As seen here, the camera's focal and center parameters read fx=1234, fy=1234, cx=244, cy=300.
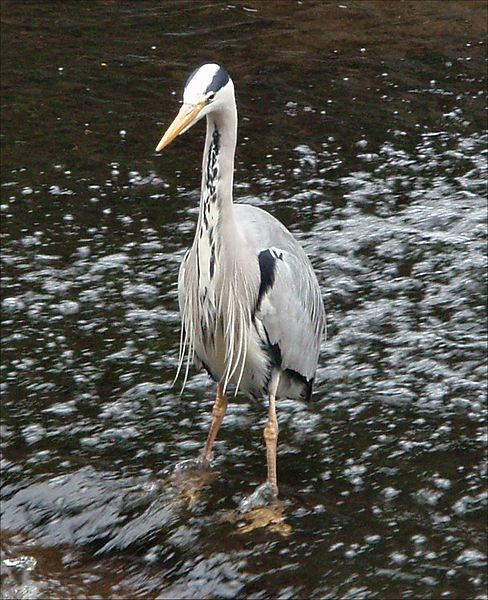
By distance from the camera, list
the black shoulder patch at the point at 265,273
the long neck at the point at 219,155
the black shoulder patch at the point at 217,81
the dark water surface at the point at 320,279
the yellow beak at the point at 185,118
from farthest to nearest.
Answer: the black shoulder patch at the point at 265,273 < the dark water surface at the point at 320,279 < the long neck at the point at 219,155 < the black shoulder patch at the point at 217,81 < the yellow beak at the point at 185,118

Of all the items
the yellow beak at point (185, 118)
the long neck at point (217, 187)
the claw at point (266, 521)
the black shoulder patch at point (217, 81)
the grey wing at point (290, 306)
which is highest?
the black shoulder patch at point (217, 81)

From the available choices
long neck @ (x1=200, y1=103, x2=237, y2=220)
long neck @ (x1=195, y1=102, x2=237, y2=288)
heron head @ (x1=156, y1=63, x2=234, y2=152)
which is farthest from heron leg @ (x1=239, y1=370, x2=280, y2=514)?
heron head @ (x1=156, y1=63, x2=234, y2=152)

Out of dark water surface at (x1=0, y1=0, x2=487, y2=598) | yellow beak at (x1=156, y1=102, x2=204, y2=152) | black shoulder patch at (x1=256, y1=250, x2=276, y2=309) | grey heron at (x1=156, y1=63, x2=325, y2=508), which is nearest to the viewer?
yellow beak at (x1=156, y1=102, x2=204, y2=152)

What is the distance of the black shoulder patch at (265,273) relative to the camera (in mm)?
5043

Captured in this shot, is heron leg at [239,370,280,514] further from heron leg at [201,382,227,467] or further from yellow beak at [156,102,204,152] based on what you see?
yellow beak at [156,102,204,152]

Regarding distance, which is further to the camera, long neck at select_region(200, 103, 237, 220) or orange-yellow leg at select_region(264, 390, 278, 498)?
orange-yellow leg at select_region(264, 390, 278, 498)

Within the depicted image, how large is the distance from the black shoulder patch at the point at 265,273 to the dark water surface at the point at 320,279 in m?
0.84

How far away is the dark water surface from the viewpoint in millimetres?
4852

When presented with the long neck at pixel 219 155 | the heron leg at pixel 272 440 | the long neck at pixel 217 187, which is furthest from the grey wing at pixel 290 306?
the long neck at pixel 219 155

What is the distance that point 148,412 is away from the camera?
5809 millimetres

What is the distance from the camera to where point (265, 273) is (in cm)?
505

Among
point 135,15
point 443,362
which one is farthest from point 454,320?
point 135,15

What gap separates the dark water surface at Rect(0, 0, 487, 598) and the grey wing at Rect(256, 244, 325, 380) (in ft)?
1.63

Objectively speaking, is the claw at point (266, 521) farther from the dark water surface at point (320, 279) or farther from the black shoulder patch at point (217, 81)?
the black shoulder patch at point (217, 81)
